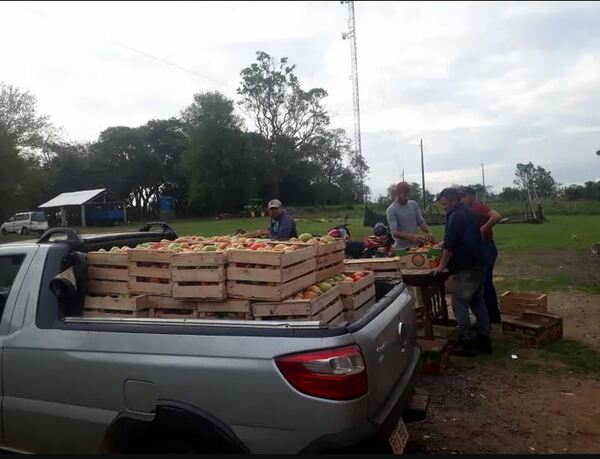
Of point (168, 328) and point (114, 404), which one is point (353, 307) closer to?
point (168, 328)

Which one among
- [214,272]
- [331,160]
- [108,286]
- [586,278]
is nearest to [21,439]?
[108,286]

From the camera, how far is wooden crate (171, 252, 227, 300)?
123 inches

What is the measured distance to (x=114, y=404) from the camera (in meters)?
2.77

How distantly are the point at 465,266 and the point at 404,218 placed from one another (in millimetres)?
1509

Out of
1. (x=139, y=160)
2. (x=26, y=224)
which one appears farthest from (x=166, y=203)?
(x=26, y=224)

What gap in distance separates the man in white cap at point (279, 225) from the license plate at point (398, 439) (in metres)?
4.06

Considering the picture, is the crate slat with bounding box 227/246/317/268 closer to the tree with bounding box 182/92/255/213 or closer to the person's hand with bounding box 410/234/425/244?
the person's hand with bounding box 410/234/425/244

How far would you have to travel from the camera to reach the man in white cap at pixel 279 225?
692 centimetres

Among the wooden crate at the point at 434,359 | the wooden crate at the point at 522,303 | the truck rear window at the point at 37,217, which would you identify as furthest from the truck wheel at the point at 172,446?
the truck rear window at the point at 37,217

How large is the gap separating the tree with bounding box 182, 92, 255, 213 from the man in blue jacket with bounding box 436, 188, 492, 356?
53703mm

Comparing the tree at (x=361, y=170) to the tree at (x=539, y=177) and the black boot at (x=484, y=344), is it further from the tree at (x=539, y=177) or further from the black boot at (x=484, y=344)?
the black boot at (x=484, y=344)

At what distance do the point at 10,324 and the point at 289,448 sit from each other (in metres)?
2.00

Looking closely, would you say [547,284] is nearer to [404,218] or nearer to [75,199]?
[404,218]

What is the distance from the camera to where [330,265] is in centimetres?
391
